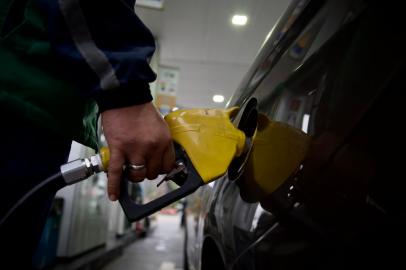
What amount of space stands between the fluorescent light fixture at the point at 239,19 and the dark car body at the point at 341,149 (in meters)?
4.08

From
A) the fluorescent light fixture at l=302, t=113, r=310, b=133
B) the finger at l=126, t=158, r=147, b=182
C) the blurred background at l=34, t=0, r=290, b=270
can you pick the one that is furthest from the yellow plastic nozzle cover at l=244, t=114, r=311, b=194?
the blurred background at l=34, t=0, r=290, b=270

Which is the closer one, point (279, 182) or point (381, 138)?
point (381, 138)

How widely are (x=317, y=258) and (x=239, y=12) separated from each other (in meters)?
4.36

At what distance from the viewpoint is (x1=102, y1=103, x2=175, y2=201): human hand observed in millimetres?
656

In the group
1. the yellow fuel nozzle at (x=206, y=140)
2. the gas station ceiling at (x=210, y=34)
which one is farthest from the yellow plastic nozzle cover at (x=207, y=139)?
the gas station ceiling at (x=210, y=34)

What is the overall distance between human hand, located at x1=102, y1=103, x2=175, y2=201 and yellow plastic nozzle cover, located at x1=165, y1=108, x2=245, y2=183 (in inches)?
2.0

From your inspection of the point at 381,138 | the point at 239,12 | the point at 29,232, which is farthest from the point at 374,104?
the point at 239,12

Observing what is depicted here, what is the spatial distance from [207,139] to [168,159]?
3.6 inches

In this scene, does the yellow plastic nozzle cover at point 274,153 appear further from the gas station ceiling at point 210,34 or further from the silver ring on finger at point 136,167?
the gas station ceiling at point 210,34

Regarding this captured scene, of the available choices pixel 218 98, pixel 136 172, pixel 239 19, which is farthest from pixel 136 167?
pixel 218 98

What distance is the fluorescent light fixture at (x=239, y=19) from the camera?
455 cm

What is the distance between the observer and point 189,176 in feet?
2.31

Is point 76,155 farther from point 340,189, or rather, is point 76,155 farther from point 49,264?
point 340,189

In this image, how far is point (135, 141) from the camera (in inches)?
25.7
